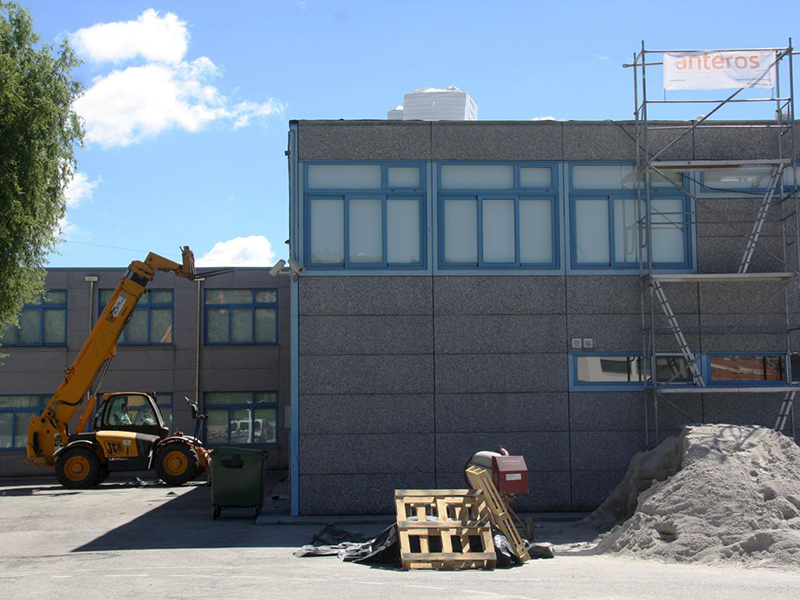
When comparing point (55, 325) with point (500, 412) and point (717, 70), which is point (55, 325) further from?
point (717, 70)


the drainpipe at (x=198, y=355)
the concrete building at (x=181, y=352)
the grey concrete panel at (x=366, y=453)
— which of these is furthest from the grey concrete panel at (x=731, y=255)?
the drainpipe at (x=198, y=355)

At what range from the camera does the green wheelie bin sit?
14758mm

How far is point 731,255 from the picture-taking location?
15.2 metres

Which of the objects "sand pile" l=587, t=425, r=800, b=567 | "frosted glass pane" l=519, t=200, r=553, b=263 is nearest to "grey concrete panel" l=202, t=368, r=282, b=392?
"frosted glass pane" l=519, t=200, r=553, b=263

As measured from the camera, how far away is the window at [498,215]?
598 inches

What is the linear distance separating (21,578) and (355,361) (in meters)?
6.44

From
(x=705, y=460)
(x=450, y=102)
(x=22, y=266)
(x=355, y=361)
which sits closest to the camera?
(x=705, y=460)

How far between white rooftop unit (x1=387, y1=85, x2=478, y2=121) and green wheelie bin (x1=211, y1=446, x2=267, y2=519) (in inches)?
282

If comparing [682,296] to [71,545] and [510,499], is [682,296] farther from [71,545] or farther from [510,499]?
[71,545]

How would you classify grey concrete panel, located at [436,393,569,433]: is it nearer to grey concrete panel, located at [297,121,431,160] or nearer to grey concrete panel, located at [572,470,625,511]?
grey concrete panel, located at [572,470,625,511]

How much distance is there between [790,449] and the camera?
39.9ft

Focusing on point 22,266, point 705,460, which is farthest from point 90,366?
point 705,460

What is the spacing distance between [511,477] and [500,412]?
10.8ft

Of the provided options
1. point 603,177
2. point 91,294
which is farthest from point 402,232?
point 91,294
